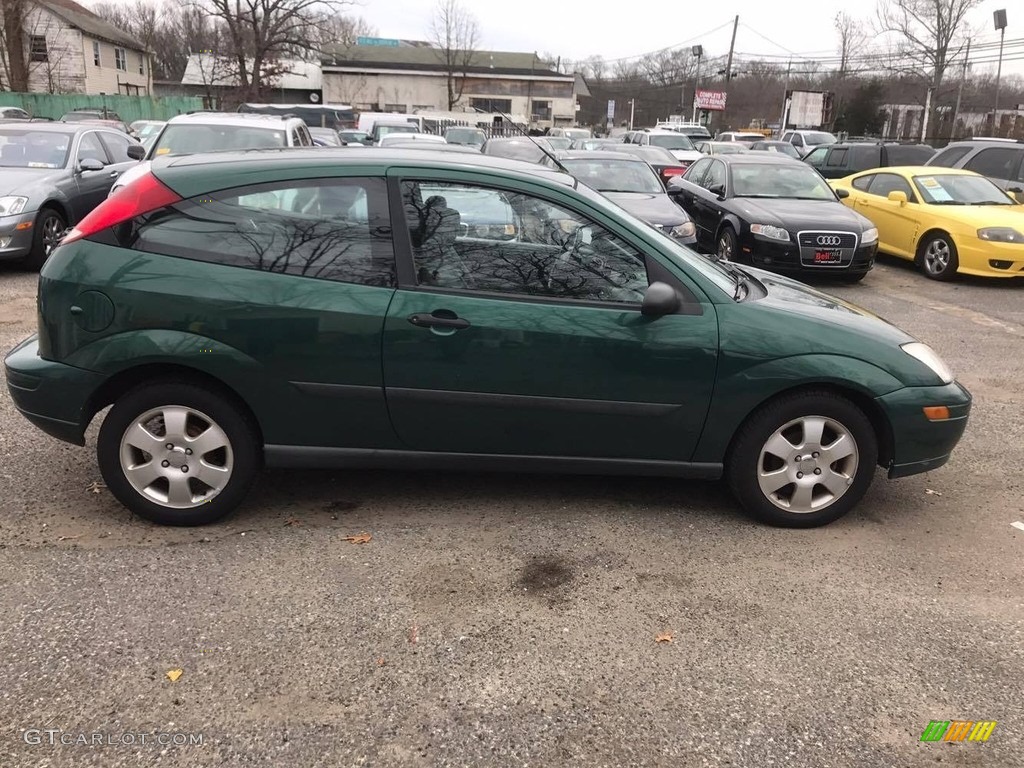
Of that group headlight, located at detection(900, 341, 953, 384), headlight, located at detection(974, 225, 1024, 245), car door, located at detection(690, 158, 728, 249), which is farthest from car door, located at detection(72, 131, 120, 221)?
headlight, located at detection(974, 225, 1024, 245)

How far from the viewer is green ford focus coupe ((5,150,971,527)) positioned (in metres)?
3.39

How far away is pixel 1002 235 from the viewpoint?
34.0ft

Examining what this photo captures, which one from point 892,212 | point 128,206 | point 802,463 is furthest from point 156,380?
point 892,212

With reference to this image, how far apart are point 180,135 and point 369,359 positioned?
8.14m

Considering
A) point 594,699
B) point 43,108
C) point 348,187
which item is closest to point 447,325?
point 348,187

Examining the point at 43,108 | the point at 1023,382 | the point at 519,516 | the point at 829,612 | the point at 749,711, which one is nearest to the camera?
the point at 749,711

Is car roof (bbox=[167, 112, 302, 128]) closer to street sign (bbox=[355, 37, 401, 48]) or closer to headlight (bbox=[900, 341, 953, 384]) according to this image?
headlight (bbox=[900, 341, 953, 384])

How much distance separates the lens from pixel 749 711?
8.51 ft

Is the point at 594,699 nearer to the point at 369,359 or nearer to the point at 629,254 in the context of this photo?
the point at 369,359

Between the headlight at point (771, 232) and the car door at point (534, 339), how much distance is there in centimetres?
699

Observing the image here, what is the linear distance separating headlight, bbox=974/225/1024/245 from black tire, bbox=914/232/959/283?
0.42 metres

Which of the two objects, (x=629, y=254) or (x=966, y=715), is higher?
(x=629, y=254)

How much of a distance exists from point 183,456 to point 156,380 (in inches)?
13.8

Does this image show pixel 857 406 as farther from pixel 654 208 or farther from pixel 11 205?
pixel 11 205
